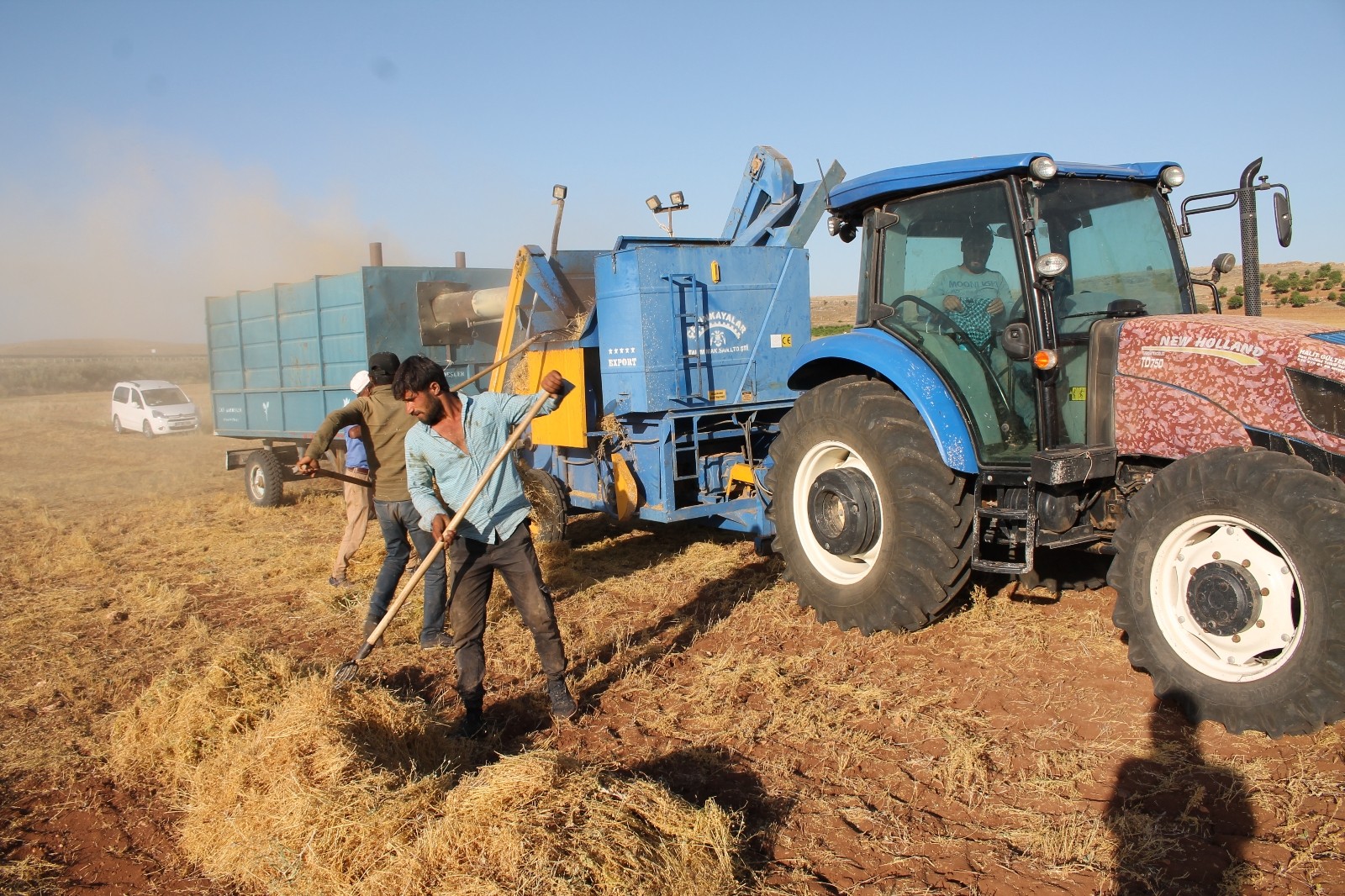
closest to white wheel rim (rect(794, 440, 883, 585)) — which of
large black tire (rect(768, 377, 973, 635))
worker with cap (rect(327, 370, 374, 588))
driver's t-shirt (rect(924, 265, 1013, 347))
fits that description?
large black tire (rect(768, 377, 973, 635))

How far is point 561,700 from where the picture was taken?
4.59 m

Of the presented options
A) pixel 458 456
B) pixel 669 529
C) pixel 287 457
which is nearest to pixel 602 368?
pixel 669 529

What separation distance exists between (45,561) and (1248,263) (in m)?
9.85

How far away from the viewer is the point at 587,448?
7.72m

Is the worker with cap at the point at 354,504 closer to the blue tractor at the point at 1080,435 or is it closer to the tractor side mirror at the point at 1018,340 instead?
the blue tractor at the point at 1080,435

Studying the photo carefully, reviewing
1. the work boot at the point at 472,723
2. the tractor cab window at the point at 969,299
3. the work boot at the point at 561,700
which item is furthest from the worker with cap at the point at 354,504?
the tractor cab window at the point at 969,299

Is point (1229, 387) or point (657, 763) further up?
point (1229, 387)

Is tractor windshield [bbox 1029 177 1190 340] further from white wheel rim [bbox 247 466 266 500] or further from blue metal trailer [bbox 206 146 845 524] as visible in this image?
white wheel rim [bbox 247 466 266 500]

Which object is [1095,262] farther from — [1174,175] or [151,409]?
[151,409]

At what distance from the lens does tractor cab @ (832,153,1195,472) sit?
181 inches

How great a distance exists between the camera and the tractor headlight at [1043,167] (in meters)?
4.43

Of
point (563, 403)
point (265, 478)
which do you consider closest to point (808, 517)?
point (563, 403)

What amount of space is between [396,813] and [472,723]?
4.67 ft

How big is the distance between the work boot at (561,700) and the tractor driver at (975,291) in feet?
9.08
